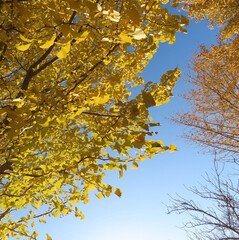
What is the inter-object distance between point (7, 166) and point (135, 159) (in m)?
2.20

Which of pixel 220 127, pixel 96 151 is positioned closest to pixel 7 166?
pixel 96 151

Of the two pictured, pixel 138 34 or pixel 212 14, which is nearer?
pixel 138 34

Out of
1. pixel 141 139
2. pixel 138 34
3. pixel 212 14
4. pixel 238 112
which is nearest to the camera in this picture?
pixel 138 34

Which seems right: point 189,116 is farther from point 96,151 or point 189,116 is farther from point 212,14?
point 96,151

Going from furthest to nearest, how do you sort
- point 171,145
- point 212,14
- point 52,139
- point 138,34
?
point 212,14
point 52,139
point 171,145
point 138,34

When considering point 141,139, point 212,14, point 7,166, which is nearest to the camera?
point 141,139

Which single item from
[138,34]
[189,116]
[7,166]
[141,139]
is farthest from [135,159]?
[189,116]

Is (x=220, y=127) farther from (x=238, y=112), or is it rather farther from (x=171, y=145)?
(x=171, y=145)

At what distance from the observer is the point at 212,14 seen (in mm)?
7906

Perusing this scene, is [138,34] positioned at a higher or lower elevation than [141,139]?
higher

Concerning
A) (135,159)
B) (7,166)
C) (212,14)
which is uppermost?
(212,14)

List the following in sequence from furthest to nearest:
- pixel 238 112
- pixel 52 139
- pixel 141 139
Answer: pixel 238 112
pixel 52 139
pixel 141 139

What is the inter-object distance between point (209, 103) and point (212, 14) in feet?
12.9

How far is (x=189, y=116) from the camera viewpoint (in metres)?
6.91
